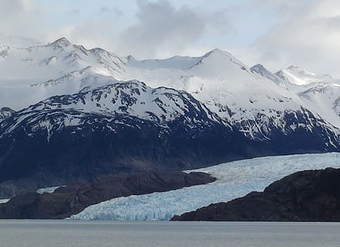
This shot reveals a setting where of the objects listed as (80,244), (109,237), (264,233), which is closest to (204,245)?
(80,244)

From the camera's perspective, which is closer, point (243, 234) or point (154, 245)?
point (154, 245)

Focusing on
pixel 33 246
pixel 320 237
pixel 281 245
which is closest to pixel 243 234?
pixel 320 237

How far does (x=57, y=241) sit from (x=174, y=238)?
61.9 ft

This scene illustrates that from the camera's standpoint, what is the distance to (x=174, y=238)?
474 ft

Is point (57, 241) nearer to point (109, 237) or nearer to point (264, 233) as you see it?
point (109, 237)

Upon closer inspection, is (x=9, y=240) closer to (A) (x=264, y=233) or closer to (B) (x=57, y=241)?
(B) (x=57, y=241)

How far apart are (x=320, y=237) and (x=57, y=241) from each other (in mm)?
40482

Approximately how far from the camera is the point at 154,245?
407 ft

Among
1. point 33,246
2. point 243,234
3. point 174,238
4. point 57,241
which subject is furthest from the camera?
point 243,234

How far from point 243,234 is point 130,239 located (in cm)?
2488

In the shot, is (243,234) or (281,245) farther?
(243,234)

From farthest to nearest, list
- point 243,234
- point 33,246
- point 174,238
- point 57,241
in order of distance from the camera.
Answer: point 243,234
point 174,238
point 57,241
point 33,246

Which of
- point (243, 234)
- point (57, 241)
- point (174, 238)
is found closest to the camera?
point (57, 241)

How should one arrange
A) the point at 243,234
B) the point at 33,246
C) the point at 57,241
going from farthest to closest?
the point at 243,234, the point at 57,241, the point at 33,246
